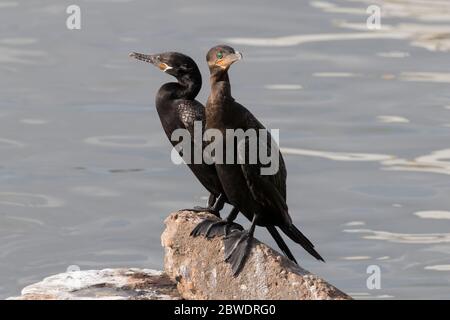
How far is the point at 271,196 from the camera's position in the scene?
13.1m

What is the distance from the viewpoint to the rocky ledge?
42.4 feet

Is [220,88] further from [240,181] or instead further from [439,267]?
[439,267]

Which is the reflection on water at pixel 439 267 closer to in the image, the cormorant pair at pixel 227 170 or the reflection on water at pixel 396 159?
the reflection on water at pixel 396 159

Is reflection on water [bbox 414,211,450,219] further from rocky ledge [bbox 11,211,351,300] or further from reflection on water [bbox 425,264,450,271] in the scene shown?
rocky ledge [bbox 11,211,351,300]

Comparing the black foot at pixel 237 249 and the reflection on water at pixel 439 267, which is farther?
the reflection on water at pixel 439 267

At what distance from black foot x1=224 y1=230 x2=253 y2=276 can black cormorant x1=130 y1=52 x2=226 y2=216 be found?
25.7 inches

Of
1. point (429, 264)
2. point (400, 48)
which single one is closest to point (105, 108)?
point (400, 48)

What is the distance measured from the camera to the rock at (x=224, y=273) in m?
12.9

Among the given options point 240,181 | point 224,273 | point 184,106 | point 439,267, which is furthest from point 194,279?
point 439,267

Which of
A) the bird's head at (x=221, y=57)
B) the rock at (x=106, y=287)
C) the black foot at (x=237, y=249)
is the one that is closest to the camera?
the bird's head at (x=221, y=57)

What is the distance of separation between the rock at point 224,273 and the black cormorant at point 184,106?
32 cm

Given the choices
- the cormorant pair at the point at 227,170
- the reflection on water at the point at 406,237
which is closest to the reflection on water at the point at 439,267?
the reflection on water at the point at 406,237

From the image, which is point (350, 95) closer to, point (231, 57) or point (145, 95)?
point (145, 95)

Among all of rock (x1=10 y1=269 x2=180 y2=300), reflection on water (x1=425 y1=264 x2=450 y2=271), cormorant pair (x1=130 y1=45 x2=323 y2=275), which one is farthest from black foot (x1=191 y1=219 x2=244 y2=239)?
reflection on water (x1=425 y1=264 x2=450 y2=271)
